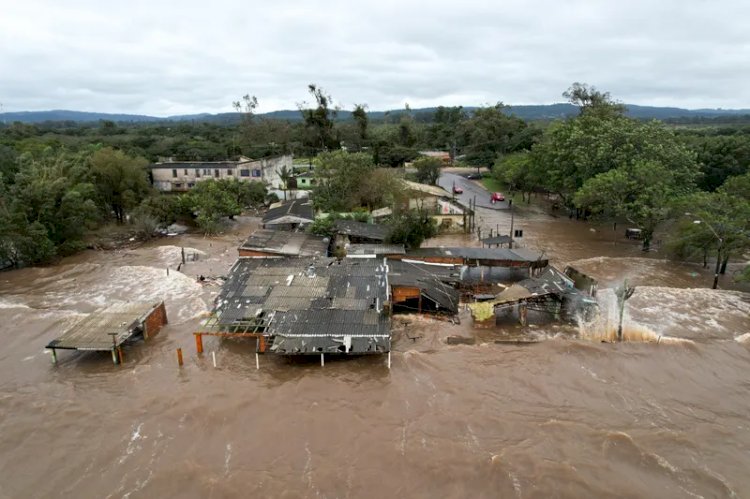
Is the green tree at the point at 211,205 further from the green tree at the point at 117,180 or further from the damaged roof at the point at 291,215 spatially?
the green tree at the point at 117,180

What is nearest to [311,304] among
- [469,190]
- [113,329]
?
[113,329]

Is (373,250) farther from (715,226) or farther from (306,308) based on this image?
(715,226)

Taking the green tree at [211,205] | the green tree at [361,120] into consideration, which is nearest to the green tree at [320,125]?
the green tree at [361,120]

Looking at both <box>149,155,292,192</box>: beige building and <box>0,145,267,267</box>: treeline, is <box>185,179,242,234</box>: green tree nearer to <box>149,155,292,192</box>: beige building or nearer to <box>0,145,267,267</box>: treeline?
<box>0,145,267,267</box>: treeline

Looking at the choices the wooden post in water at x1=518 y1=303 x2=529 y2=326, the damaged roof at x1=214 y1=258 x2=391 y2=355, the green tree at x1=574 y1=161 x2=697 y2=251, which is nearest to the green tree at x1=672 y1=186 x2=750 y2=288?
the green tree at x1=574 y1=161 x2=697 y2=251

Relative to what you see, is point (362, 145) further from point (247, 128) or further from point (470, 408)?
point (470, 408)

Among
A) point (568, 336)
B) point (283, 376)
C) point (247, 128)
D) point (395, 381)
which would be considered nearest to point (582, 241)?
point (568, 336)
